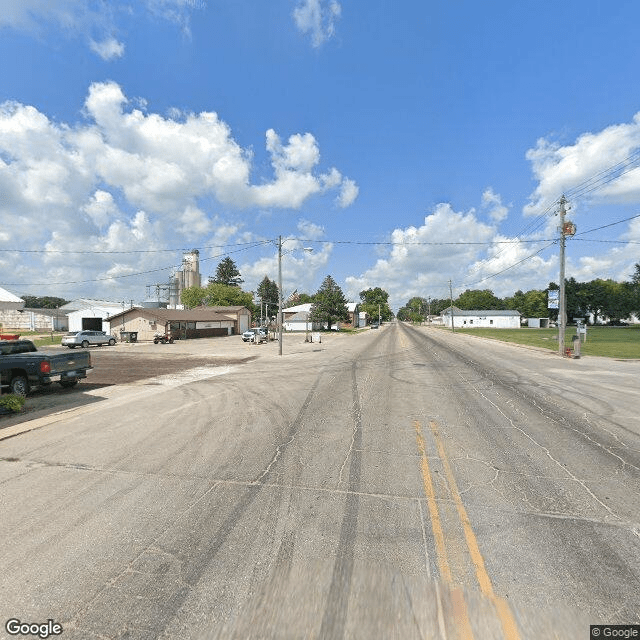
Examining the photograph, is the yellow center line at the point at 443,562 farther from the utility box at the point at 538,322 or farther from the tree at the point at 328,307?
the utility box at the point at 538,322

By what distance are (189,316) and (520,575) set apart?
Answer: 156 feet

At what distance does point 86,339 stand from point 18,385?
26.2 m

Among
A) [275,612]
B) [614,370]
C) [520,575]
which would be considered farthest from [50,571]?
[614,370]

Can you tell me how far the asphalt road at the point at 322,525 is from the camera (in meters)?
2.71

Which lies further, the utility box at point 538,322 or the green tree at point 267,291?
the green tree at point 267,291

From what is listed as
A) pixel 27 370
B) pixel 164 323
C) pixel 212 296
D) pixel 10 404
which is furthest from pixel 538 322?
pixel 10 404

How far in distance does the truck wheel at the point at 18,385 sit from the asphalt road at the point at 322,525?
3.61 meters

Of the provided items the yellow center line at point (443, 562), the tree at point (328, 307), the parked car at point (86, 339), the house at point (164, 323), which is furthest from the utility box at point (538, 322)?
the yellow center line at point (443, 562)

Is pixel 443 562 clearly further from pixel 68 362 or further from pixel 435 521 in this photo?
pixel 68 362

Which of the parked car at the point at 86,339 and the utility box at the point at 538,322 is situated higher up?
the utility box at the point at 538,322

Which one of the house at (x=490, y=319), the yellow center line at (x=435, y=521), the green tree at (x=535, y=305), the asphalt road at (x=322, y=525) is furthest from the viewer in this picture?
→ the green tree at (x=535, y=305)

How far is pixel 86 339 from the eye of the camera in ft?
110

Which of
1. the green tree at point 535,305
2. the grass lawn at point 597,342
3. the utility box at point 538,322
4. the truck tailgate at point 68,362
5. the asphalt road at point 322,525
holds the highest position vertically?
the green tree at point 535,305

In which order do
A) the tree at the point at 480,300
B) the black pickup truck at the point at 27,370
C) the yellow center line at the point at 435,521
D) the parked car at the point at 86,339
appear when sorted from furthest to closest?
the tree at the point at 480,300
the parked car at the point at 86,339
the black pickup truck at the point at 27,370
the yellow center line at the point at 435,521
